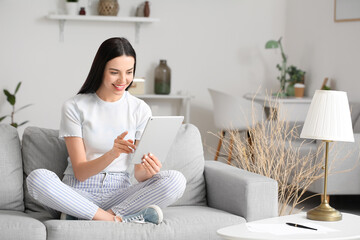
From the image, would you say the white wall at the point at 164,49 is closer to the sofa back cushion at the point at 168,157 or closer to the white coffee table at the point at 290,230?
the sofa back cushion at the point at 168,157

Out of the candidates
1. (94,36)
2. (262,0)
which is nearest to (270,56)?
(262,0)

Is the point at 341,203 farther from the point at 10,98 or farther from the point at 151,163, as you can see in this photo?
the point at 10,98

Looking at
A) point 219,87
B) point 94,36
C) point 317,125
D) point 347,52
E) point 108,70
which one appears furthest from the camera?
point 219,87

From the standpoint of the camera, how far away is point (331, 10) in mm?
5617

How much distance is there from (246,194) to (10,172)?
3.35 ft

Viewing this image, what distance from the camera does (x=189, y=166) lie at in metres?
3.00

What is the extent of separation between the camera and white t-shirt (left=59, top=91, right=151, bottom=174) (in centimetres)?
267

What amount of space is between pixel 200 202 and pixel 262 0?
3838 millimetres

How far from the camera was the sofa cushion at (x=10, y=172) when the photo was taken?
271 cm

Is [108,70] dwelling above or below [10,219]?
above

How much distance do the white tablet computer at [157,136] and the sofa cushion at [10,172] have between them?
576mm

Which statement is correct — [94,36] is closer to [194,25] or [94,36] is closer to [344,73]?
[194,25]

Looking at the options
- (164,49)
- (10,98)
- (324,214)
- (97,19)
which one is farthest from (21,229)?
(164,49)

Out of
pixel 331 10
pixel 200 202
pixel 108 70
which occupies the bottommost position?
pixel 200 202
